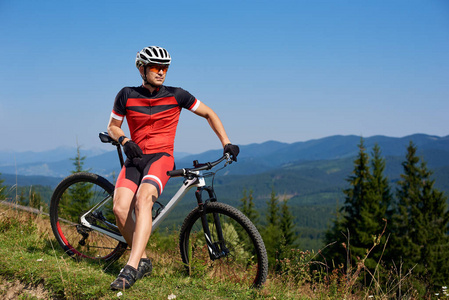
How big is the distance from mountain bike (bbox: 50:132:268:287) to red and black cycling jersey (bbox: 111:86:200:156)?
0.46 metres

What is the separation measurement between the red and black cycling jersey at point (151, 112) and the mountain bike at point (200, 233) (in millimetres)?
458

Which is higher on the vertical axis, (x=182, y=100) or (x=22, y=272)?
(x=182, y=100)

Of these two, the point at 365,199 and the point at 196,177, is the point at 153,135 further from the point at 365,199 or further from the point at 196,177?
the point at 365,199

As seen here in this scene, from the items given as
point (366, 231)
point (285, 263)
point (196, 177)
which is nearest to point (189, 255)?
point (196, 177)

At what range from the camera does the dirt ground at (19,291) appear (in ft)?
12.6

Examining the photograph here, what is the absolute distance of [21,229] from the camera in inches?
241

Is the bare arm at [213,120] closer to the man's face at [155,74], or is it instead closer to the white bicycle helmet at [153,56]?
the man's face at [155,74]

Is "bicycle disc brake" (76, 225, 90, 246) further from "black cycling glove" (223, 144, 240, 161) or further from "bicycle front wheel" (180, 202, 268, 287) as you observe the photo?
"black cycling glove" (223, 144, 240, 161)

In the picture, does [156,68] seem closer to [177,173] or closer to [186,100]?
[186,100]

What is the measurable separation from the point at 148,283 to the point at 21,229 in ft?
11.2

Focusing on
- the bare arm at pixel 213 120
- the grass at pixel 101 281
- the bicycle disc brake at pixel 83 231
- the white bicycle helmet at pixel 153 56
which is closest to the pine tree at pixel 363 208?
the bicycle disc brake at pixel 83 231

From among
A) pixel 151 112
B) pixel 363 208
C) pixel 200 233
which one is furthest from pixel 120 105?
pixel 363 208

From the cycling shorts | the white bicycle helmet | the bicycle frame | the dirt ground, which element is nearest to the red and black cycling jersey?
the cycling shorts

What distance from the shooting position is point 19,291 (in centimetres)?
394
